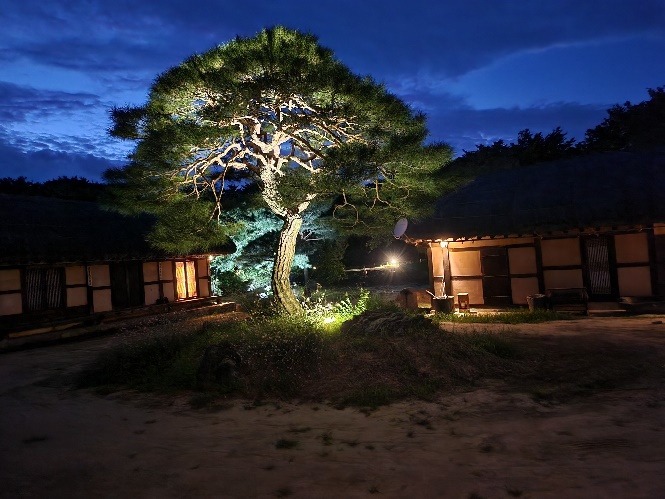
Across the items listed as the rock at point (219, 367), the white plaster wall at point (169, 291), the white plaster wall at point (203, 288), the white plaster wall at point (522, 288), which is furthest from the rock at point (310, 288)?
the rock at point (219, 367)

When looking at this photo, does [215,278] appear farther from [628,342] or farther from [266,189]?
[628,342]

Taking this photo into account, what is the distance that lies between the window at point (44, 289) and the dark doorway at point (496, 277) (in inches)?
520

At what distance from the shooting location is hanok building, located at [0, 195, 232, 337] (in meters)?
12.6

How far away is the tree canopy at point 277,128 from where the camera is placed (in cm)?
858

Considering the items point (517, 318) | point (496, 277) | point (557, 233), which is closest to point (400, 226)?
point (496, 277)

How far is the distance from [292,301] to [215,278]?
1119cm

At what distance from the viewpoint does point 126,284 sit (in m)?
16.2

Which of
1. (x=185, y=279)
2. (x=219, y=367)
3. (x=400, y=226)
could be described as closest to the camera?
(x=219, y=367)

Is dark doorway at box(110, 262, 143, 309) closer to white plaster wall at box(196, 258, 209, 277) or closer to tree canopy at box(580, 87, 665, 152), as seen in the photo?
white plaster wall at box(196, 258, 209, 277)

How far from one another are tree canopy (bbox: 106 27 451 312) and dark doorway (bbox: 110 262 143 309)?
6149 mm

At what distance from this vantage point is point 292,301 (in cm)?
1038

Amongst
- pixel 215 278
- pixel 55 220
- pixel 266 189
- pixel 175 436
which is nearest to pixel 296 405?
pixel 175 436

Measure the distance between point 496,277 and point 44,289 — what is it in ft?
45.4

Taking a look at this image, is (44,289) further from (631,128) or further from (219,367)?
(631,128)
